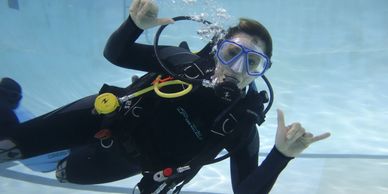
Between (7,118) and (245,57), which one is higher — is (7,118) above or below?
below

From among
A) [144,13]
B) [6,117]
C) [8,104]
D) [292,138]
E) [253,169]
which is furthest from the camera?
[8,104]

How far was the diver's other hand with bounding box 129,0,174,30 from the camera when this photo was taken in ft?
6.75

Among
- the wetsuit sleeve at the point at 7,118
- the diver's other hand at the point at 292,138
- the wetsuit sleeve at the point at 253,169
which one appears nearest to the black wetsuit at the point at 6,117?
the wetsuit sleeve at the point at 7,118

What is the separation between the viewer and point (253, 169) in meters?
2.36

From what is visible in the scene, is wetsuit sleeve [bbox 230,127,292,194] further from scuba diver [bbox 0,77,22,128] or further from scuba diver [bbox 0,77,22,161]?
scuba diver [bbox 0,77,22,128]

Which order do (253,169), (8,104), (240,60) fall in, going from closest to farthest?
1. (240,60)
2. (253,169)
3. (8,104)

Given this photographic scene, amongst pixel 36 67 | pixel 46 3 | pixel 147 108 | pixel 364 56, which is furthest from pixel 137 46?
pixel 46 3

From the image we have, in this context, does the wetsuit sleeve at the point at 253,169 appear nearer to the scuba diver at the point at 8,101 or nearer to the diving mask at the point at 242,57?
the diving mask at the point at 242,57

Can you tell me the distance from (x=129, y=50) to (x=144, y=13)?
33cm

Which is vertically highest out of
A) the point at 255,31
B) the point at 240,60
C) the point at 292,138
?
the point at 255,31

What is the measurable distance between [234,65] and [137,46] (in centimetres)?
66

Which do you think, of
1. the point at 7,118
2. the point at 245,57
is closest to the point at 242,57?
the point at 245,57

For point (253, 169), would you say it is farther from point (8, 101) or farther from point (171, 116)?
point (8, 101)

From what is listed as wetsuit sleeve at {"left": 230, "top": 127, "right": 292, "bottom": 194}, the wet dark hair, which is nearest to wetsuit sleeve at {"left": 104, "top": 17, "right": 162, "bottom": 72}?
the wet dark hair
